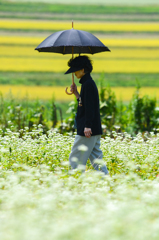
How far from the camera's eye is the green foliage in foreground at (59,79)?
723cm

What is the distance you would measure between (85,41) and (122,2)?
5642 millimetres

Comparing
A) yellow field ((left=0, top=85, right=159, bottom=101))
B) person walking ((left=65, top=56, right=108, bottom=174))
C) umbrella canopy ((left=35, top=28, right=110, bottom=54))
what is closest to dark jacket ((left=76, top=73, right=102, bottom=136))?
person walking ((left=65, top=56, right=108, bottom=174))

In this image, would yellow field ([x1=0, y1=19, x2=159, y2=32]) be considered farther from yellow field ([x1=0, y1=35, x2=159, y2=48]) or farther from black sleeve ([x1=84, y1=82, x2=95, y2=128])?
black sleeve ([x1=84, y1=82, x2=95, y2=128])

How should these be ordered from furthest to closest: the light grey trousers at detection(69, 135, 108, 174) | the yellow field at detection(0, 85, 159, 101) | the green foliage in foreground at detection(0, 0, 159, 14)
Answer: the green foliage in foreground at detection(0, 0, 159, 14), the yellow field at detection(0, 85, 159, 101), the light grey trousers at detection(69, 135, 108, 174)

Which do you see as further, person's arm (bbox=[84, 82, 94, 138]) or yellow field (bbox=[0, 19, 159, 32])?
yellow field (bbox=[0, 19, 159, 32])

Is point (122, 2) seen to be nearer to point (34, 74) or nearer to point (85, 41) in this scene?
point (34, 74)

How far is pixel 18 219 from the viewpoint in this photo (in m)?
1.85

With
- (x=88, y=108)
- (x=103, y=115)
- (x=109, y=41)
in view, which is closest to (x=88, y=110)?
(x=88, y=108)

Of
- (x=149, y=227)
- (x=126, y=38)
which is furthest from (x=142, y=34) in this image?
(x=149, y=227)

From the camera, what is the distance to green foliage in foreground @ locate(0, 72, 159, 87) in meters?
7.23

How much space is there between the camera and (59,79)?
7297 mm

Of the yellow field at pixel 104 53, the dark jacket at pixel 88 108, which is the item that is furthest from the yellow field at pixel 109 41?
the dark jacket at pixel 88 108

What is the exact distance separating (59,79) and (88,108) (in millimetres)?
4065

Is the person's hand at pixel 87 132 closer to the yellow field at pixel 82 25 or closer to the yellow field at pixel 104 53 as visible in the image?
the yellow field at pixel 104 53
